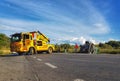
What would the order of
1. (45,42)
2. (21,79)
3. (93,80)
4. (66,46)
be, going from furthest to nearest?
(66,46) < (45,42) < (21,79) < (93,80)

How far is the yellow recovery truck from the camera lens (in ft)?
106

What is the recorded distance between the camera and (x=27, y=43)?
107 ft

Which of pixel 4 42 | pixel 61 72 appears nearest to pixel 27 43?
pixel 61 72

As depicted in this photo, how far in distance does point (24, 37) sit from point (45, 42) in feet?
13.6

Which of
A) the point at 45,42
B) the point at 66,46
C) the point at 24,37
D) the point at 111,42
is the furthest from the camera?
the point at 111,42

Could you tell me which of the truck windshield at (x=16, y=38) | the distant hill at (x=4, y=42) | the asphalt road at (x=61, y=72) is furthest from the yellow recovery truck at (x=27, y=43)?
the distant hill at (x=4, y=42)

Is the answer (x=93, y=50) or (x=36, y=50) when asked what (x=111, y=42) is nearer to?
(x=93, y=50)

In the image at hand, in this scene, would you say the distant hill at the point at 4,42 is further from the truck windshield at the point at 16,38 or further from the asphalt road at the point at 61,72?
the asphalt road at the point at 61,72

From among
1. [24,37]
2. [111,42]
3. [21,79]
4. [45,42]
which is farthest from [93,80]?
[111,42]

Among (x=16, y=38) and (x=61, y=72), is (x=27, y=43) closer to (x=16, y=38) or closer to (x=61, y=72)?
(x=16, y=38)

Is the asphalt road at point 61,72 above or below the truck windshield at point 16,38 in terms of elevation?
below

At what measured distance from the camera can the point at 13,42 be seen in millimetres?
32844

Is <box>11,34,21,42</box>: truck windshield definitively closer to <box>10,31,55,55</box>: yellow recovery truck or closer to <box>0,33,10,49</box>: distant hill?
<box>10,31,55,55</box>: yellow recovery truck

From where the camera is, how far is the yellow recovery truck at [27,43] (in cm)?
3225
